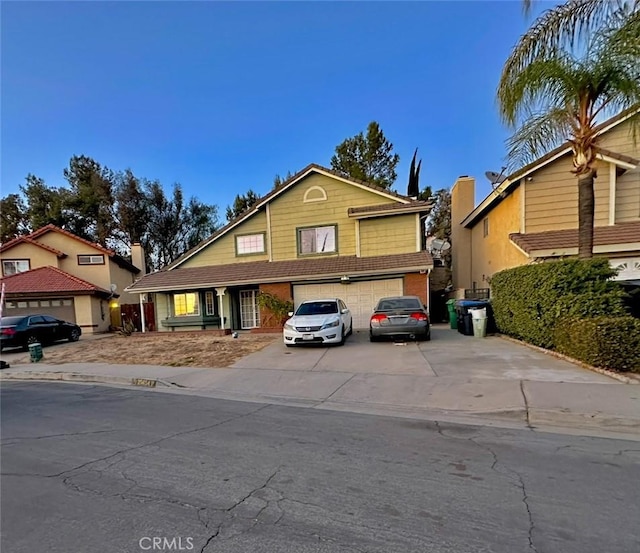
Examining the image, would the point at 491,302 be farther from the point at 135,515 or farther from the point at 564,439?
the point at 135,515

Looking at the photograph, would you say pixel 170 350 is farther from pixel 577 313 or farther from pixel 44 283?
pixel 44 283

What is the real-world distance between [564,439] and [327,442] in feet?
9.95

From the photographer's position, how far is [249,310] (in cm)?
1894

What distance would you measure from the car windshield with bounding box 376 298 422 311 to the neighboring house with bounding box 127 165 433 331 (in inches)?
129

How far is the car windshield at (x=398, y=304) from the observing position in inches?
471

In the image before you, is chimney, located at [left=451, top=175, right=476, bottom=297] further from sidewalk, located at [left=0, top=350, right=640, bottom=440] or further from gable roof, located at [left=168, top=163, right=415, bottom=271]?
sidewalk, located at [left=0, top=350, right=640, bottom=440]

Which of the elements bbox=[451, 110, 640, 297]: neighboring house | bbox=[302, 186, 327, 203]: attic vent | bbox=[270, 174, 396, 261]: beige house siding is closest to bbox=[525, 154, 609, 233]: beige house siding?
bbox=[451, 110, 640, 297]: neighboring house

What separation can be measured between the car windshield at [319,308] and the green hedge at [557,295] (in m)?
5.89

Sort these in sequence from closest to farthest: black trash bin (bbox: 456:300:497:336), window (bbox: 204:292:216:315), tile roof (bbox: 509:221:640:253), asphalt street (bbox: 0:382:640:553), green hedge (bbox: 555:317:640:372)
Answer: asphalt street (bbox: 0:382:640:553) → green hedge (bbox: 555:317:640:372) → tile roof (bbox: 509:221:640:253) → black trash bin (bbox: 456:300:497:336) → window (bbox: 204:292:216:315)

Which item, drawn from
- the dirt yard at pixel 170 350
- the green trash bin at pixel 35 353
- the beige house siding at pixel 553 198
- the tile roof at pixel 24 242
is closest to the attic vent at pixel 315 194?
the dirt yard at pixel 170 350

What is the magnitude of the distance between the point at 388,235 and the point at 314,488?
14.6 meters

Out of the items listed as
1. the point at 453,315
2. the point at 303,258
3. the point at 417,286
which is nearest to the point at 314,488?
the point at 417,286

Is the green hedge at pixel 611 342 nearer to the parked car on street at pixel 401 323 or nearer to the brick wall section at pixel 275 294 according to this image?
the parked car on street at pixel 401 323

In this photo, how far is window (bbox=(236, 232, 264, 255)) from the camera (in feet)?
62.7
